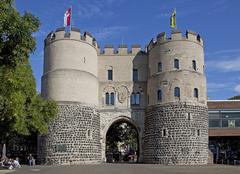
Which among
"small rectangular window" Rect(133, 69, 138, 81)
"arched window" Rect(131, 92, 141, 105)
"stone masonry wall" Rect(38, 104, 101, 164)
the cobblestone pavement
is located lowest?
the cobblestone pavement

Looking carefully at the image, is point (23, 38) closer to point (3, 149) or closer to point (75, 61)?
point (75, 61)

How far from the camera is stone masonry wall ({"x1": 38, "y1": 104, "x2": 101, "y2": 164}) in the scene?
46.1 m

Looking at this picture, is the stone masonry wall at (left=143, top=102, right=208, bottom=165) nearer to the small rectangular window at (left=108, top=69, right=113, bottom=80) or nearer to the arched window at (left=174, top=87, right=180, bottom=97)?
the arched window at (left=174, top=87, right=180, bottom=97)

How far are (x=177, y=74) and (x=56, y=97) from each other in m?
13.3

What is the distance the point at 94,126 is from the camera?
160ft

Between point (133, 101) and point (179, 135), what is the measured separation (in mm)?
8631

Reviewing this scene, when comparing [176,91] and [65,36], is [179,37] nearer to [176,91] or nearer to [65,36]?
[176,91]

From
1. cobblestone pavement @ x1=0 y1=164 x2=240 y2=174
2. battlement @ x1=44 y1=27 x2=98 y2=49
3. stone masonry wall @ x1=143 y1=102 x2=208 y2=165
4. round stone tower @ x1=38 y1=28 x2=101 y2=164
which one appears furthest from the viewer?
battlement @ x1=44 y1=27 x2=98 y2=49

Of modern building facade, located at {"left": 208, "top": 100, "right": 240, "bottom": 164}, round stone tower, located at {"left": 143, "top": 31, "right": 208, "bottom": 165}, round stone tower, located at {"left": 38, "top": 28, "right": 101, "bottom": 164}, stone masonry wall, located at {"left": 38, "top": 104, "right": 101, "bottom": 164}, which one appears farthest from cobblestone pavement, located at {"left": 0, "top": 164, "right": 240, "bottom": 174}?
modern building facade, located at {"left": 208, "top": 100, "right": 240, "bottom": 164}

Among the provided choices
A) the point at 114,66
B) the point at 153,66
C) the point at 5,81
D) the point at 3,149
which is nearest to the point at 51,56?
the point at 114,66

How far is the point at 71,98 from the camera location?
47188mm

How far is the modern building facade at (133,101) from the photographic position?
4606 cm

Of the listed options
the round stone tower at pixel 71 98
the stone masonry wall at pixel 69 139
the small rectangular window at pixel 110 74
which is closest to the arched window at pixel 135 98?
the small rectangular window at pixel 110 74

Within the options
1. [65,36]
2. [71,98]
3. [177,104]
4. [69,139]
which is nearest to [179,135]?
[177,104]
